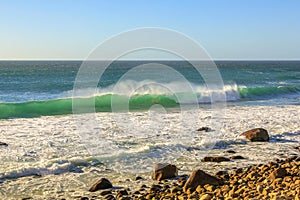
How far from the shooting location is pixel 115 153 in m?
10.4

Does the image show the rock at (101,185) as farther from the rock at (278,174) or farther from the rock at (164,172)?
the rock at (278,174)

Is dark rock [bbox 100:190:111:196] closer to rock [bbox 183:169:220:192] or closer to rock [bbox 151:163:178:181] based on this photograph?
rock [bbox 151:163:178:181]

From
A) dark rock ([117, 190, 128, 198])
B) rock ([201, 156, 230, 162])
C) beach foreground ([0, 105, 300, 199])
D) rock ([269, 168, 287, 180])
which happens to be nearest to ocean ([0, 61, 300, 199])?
beach foreground ([0, 105, 300, 199])

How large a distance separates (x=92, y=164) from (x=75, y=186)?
65.1 inches

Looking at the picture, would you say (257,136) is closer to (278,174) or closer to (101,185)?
(278,174)

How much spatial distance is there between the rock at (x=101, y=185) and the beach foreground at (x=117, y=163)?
0.12 meters

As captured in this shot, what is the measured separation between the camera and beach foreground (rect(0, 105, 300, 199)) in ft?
23.5

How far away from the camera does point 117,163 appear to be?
373 inches

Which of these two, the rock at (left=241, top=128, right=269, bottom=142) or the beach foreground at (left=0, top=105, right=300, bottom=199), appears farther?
the rock at (left=241, top=128, right=269, bottom=142)

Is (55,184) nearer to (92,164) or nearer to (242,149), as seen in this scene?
(92,164)

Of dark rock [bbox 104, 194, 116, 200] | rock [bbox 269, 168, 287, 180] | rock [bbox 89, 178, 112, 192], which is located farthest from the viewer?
rock [bbox 89, 178, 112, 192]

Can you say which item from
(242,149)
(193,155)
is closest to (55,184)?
(193,155)

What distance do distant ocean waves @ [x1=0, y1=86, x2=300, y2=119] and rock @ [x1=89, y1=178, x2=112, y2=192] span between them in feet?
42.4

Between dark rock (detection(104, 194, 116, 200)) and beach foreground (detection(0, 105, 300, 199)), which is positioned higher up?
beach foreground (detection(0, 105, 300, 199))
